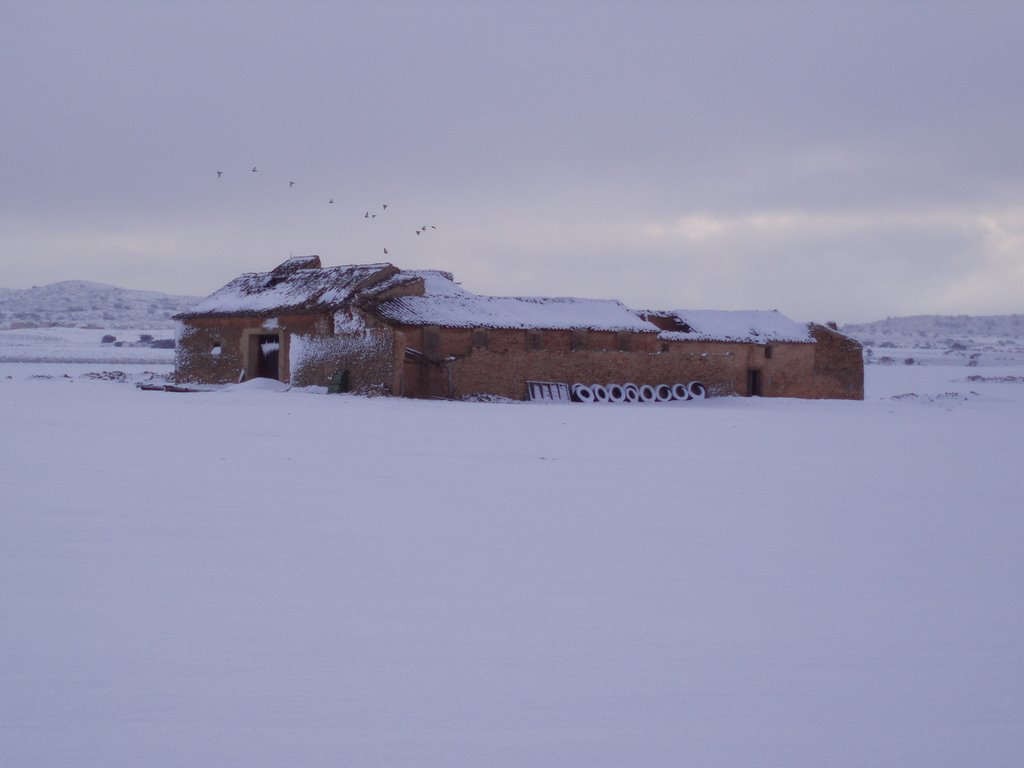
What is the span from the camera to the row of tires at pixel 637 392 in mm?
29141

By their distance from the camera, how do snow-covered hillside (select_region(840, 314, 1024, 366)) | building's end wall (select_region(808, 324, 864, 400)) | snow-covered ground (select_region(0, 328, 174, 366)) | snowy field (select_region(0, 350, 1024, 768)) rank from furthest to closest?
snow-covered hillside (select_region(840, 314, 1024, 366)), snow-covered ground (select_region(0, 328, 174, 366)), building's end wall (select_region(808, 324, 864, 400)), snowy field (select_region(0, 350, 1024, 768))

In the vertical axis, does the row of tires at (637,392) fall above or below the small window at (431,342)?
below

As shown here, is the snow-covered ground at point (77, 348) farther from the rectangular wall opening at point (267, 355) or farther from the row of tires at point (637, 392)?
the row of tires at point (637, 392)

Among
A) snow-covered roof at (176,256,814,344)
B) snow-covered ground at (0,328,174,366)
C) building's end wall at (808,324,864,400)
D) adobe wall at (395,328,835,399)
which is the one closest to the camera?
adobe wall at (395,328,835,399)

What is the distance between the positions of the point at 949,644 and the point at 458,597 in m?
2.70

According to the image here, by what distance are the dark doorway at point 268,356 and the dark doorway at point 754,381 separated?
51.0ft

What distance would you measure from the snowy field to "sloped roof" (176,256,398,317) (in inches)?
722

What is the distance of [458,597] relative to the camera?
614cm

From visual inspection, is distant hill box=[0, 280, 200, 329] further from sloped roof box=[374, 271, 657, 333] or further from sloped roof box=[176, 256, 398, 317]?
sloped roof box=[374, 271, 657, 333]

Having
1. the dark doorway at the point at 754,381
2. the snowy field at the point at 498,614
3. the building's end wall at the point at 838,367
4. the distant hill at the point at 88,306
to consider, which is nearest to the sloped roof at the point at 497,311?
the dark doorway at the point at 754,381

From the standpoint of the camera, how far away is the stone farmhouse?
2805 centimetres

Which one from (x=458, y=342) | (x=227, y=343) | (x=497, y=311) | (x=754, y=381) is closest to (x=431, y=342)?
(x=458, y=342)

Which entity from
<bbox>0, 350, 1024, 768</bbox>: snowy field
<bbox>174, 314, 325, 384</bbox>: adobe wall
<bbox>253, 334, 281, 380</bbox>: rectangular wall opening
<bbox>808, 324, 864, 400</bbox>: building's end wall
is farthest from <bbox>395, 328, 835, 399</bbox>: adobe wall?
<bbox>0, 350, 1024, 768</bbox>: snowy field

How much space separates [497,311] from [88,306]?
137599mm
